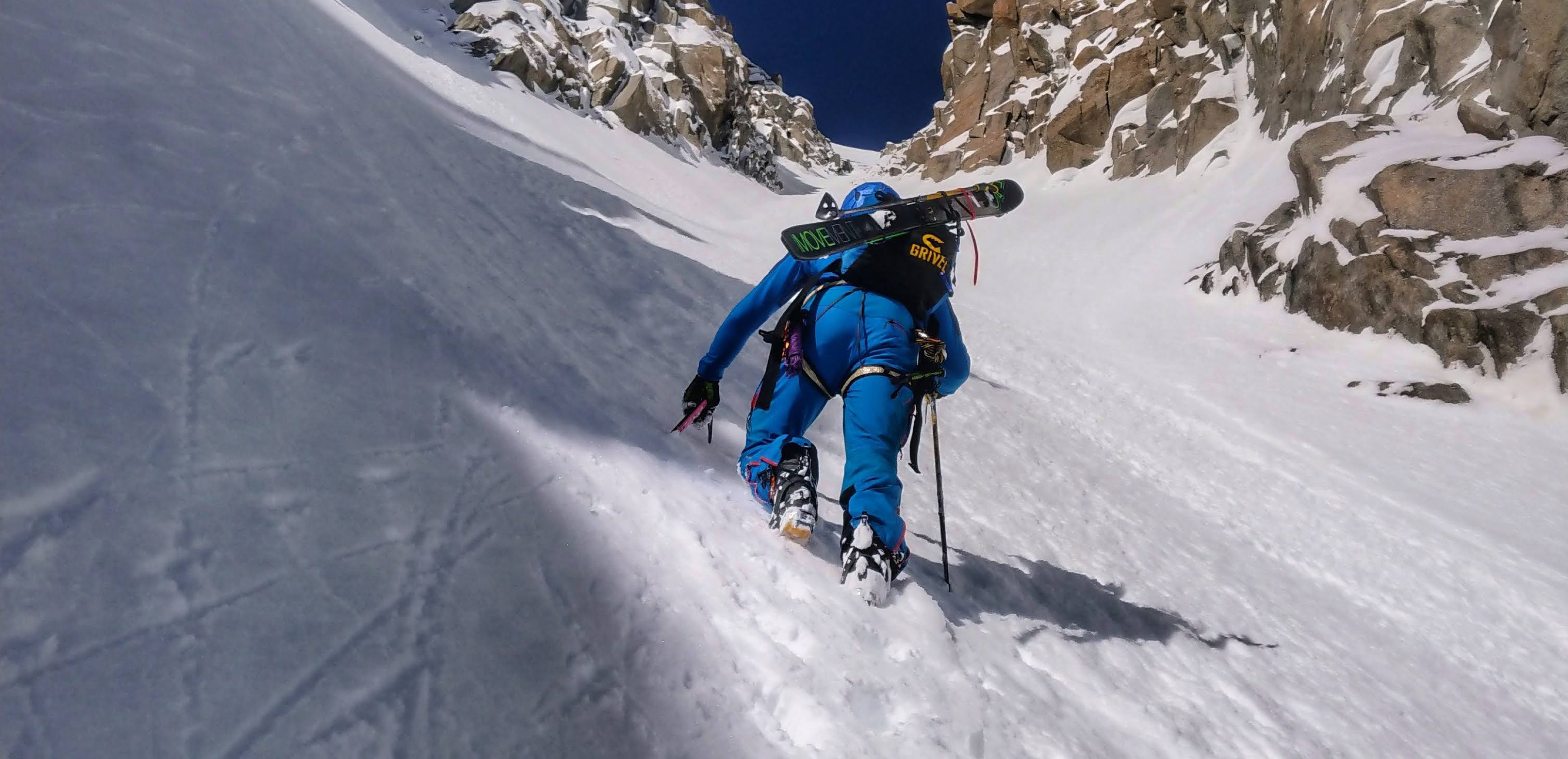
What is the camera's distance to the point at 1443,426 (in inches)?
323

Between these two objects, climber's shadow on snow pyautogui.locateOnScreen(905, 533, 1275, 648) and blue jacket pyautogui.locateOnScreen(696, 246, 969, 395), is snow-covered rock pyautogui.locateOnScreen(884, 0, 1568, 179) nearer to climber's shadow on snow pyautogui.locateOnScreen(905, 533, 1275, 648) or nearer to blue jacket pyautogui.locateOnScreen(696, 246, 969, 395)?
climber's shadow on snow pyautogui.locateOnScreen(905, 533, 1275, 648)

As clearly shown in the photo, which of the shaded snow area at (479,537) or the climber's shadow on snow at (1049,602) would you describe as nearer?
the shaded snow area at (479,537)

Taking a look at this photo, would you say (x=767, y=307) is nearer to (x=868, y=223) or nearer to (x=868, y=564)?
(x=868, y=223)

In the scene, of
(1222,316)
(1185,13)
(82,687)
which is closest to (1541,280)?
(1222,316)

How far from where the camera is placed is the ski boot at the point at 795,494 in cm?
241

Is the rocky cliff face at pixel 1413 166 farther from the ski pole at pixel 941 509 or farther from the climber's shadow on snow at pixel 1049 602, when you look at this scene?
the ski pole at pixel 941 509

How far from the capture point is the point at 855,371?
9.00ft

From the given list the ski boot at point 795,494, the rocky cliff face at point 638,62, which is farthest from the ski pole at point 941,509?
the rocky cliff face at point 638,62

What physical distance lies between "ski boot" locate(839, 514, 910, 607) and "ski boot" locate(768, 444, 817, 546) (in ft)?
0.46

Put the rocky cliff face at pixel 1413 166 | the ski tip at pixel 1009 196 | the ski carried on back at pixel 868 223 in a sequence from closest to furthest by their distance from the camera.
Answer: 1. the ski carried on back at pixel 868 223
2. the ski tip at pixel 1009 196
3. the rocky cliff face at pixel 1413 166

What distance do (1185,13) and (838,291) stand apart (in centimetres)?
3293

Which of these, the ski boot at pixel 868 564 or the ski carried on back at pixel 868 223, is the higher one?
the ski carried on back at pixel 868 223

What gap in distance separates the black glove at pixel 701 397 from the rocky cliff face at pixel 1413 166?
1055cm

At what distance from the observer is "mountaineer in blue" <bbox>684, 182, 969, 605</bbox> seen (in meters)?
2.38
